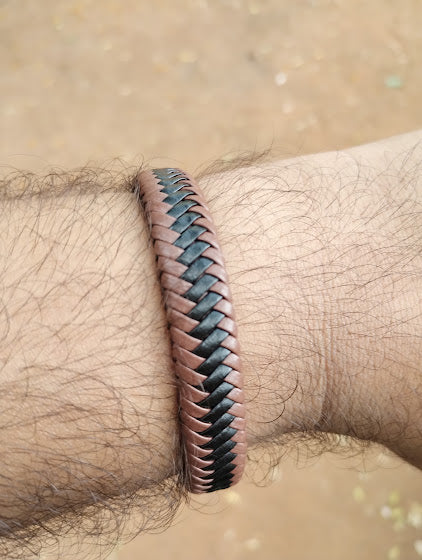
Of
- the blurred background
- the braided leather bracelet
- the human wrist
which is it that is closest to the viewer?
the braided leather bracelet

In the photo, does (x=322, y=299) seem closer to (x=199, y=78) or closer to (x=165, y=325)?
(x=165, y=325)

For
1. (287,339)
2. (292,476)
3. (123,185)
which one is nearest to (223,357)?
(287,339)

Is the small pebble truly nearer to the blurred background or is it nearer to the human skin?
the blurred background

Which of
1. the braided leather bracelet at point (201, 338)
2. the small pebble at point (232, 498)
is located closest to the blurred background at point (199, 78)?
the small pebble at point (232, 498)

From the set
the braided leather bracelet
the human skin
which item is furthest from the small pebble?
the braided leather bracelet

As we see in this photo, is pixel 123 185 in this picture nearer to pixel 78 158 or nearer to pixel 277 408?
pixel 277 408

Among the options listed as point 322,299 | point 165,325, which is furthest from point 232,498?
point 165,325
